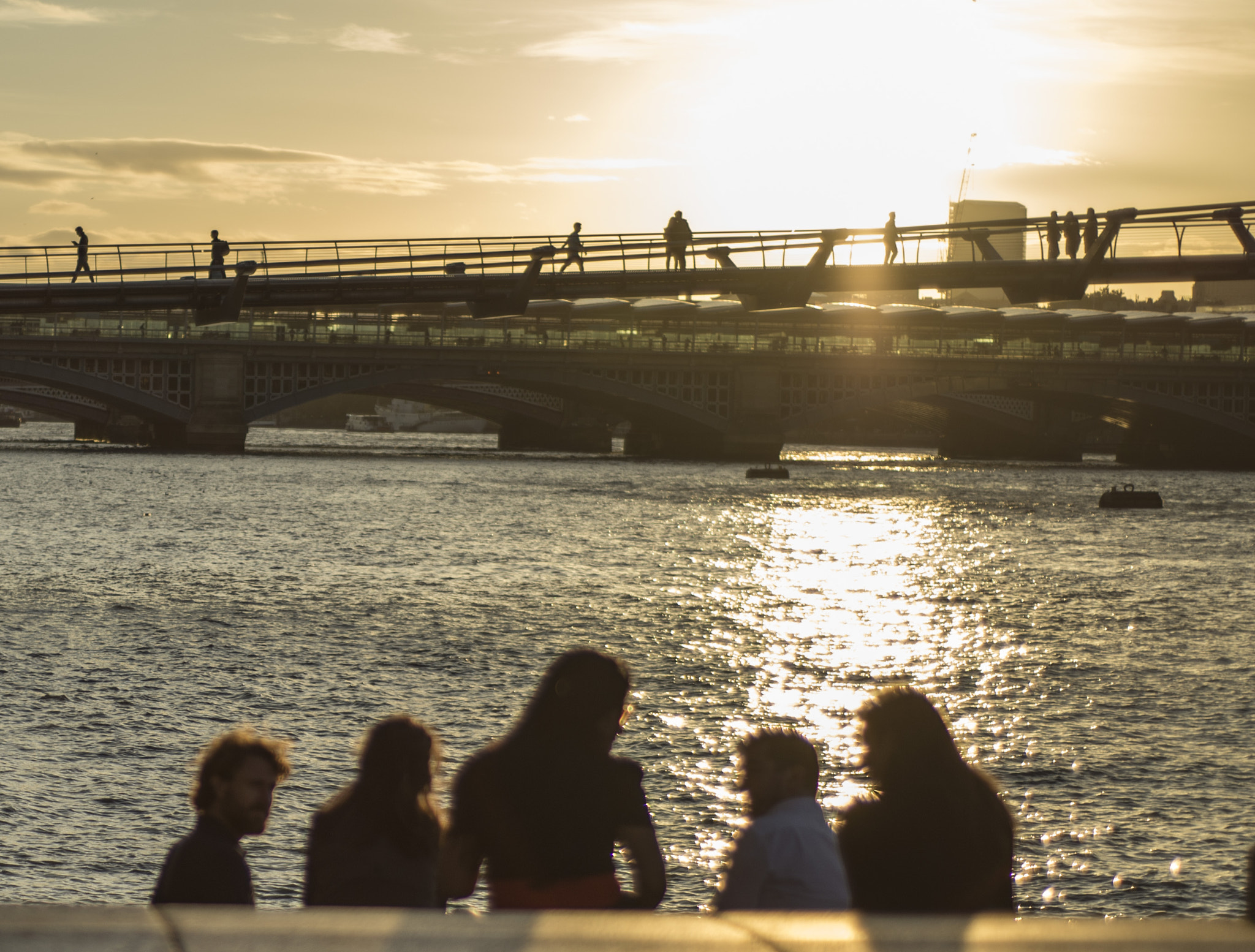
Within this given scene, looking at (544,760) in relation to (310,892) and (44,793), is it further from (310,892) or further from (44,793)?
(44,793)

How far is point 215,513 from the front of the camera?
206ft

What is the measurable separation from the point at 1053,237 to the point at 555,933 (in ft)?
70.9

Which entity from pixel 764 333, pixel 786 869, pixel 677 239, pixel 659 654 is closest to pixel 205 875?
pixel 786 869

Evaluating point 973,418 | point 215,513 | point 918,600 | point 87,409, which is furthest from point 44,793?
point 973,418

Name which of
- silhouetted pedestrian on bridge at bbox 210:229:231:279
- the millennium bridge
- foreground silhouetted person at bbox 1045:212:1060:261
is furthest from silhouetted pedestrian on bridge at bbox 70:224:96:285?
the millennium bridge

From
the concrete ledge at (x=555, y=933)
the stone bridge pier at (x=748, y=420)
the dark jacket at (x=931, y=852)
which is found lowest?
the stone bridge pier at (x=748, y=420)

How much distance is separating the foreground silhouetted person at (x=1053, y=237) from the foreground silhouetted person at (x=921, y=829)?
55.8 ft

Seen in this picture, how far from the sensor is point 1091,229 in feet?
75.5

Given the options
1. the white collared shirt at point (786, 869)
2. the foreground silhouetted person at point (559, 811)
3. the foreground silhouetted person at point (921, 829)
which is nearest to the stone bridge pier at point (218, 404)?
Answer: the foreground silhouetted person at point (559, 811)

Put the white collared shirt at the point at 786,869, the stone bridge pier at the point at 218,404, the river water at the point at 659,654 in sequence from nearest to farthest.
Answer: the white collared shirt at the point at 786,869
the river water at the point at 659,654
the stone bridge pier at the point at 218,404

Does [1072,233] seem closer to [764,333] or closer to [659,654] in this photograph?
[659,654]

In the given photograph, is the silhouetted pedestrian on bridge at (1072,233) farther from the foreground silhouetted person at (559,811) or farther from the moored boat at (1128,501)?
the moored boat at (1128,501)

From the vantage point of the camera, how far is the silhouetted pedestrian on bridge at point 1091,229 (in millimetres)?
22875

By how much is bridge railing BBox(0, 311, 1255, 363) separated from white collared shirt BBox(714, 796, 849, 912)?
3969 inches
